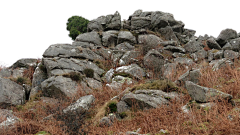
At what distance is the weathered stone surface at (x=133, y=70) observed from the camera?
12466 millimetres

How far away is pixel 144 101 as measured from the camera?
20.8 feet

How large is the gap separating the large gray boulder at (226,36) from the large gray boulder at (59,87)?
14115 mm

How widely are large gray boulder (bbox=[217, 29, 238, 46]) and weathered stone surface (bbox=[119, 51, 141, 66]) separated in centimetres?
822

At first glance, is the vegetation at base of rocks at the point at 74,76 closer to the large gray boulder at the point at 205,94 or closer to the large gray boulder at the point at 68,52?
the large gray boulder at the point at 68,52

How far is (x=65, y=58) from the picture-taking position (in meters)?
14.0

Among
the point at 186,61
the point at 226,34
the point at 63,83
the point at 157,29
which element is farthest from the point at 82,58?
the point at 226,34

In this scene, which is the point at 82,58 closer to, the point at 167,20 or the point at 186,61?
the point at 186,61

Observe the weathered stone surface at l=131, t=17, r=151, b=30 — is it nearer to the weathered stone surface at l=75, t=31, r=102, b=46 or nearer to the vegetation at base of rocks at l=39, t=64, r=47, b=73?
the weathered stone surface at l=75, t=31, r=102, b=46

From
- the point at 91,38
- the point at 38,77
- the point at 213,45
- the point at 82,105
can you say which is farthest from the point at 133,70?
the point at 213,45

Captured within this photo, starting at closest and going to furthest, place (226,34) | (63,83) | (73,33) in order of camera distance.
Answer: (63,83) < (226,34) < (73,33)

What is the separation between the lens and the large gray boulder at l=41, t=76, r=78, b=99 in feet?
34.3

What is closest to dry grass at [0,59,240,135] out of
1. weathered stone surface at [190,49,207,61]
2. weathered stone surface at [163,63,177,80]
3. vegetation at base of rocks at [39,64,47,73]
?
weathered stone surface at [163,63,177,80]

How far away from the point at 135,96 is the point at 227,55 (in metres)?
10.6

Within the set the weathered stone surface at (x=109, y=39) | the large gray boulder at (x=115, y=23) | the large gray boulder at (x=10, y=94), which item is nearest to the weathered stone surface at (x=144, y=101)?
the large gray boulder at (x=10, y=94)
